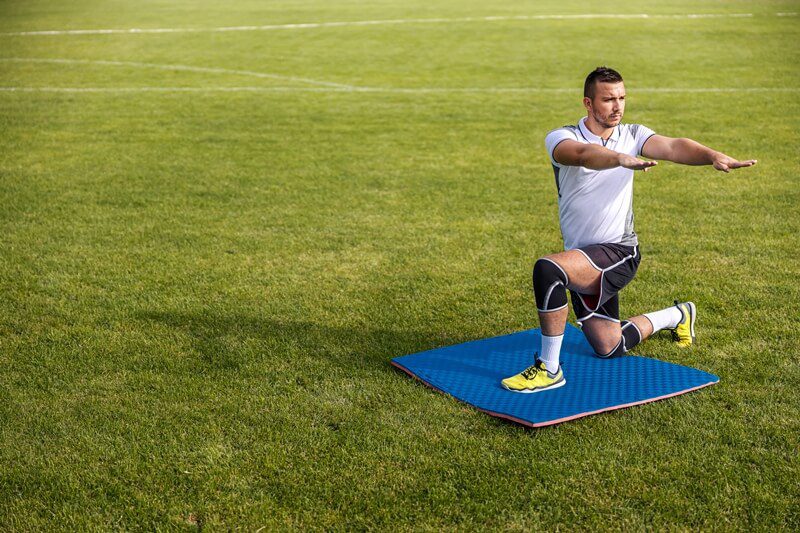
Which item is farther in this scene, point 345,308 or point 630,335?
point 345,308

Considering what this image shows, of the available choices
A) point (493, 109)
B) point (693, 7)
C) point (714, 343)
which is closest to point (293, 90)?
point (493, 109)

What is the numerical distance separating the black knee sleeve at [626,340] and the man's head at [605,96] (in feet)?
4.86

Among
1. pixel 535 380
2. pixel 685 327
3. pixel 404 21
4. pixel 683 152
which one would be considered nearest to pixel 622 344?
pixel 685 327

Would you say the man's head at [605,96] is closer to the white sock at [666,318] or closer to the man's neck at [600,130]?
the man's neck at [600,130]

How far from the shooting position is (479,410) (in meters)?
5.31

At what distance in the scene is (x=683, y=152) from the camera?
544cm

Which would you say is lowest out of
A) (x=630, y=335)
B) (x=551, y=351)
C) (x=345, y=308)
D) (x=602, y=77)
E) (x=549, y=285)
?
(x=345, y=308)

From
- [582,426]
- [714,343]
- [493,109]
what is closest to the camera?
[582,426]

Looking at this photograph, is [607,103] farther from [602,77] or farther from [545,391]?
[545,391]

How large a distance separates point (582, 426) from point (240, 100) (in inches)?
597

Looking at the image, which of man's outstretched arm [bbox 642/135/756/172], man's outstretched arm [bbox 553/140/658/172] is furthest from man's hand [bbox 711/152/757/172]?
man's outstretched arm [bbox 553/140/658/172]

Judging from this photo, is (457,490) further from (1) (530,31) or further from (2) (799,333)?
(1) (530,31)

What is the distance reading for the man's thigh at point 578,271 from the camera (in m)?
5.56

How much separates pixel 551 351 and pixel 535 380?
0.21 meters
